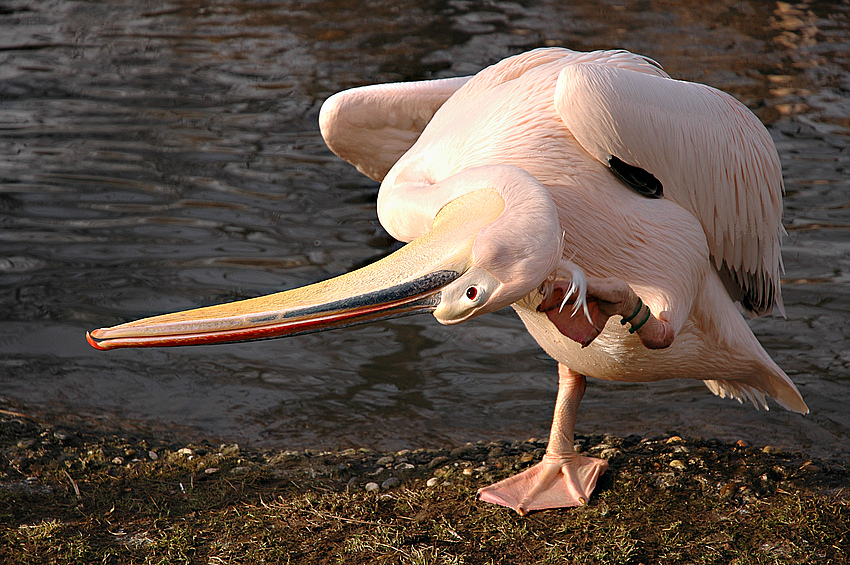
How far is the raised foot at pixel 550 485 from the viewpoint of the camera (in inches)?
100.0

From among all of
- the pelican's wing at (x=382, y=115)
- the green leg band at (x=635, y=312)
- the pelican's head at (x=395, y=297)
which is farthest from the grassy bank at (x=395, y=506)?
the pelican's wing at (x=382, y=115)

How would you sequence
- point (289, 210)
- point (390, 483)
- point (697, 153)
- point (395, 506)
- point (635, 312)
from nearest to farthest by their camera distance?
point (635, 312) < point (697, 153) < point (395, 506) < point (390, 483) < point (289, 210)

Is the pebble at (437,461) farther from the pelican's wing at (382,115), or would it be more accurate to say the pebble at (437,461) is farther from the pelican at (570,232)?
the pelican's wing at (382,115)

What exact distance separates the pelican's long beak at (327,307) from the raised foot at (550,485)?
3.58 ft

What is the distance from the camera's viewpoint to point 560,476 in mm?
2637

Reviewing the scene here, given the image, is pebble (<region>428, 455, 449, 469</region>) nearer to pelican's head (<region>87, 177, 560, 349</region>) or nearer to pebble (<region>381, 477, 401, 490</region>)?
pebble (<region>381, 477, 401, 490</region>)

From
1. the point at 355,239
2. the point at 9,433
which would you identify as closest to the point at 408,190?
the point at 9,433

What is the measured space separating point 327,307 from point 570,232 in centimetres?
63

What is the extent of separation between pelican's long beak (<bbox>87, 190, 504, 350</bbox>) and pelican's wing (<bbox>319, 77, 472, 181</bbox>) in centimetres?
113

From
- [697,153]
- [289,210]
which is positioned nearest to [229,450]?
[697,153]

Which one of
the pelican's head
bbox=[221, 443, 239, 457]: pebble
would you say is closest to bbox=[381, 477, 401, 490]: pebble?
bbox=[221, 443, 239, 457]: pebble

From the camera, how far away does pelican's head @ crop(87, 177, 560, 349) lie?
160 centimetres

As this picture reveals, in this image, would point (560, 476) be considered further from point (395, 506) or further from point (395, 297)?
point (395, 297)

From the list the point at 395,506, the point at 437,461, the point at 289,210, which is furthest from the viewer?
the point at 289,210
